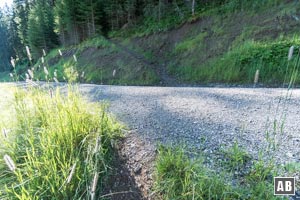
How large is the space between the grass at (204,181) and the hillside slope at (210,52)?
1.70m

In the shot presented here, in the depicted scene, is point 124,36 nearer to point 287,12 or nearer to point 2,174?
point 287,12

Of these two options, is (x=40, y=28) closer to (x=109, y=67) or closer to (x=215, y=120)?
(x=109, y=67)

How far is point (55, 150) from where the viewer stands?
1652 mm

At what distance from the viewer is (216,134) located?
228 cm

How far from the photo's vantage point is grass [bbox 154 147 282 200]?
1.40m

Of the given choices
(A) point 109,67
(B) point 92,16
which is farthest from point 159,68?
(B) point 92,16

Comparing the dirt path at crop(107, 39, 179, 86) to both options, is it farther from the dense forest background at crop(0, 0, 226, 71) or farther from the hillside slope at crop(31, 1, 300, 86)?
the dense forest background at crop(0, 0, 226, 71)

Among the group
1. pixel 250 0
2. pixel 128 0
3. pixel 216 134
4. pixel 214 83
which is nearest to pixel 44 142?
pixel 216 134

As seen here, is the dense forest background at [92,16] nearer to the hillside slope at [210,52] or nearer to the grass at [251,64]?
the hillside slope at [210,52]

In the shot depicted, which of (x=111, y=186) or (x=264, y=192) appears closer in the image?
(x=264, y=192)

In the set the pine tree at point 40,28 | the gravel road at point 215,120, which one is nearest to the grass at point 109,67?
the gravel road at point 215,120

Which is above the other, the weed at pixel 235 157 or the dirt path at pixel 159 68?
the dirt path at pixel 159 68

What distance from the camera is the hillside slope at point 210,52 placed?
6.78 meters

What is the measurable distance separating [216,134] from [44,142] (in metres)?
1.81
